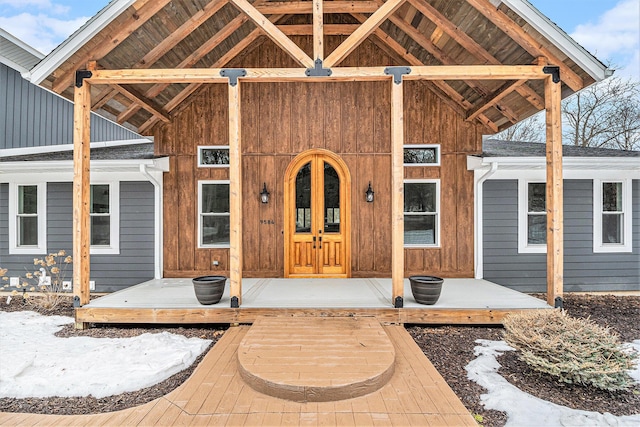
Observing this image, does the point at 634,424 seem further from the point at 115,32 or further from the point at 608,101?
the point at 608,101

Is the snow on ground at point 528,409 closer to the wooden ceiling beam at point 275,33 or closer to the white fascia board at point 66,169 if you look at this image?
the wooden ceiling beam at point 275,33

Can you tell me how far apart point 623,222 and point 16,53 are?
44.7 feet

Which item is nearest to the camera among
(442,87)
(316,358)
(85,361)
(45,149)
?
(316,358)

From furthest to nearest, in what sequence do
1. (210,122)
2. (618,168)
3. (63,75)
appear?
(210,122) < (618,168) < (63,75)

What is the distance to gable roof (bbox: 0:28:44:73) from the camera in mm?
8094

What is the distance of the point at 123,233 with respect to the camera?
6.95m

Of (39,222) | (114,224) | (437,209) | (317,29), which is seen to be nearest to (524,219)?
(437,209)

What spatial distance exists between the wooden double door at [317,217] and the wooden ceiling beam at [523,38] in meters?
3.28

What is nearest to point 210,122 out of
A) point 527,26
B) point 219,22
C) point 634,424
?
point 219,22

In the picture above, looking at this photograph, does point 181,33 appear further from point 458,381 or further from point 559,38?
point 458,381

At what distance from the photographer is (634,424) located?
271cm

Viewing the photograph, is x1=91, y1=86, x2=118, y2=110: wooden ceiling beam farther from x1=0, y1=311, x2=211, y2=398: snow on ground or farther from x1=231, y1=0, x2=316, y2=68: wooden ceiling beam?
x1=0, y1=311, x2=211, y2=398: snow on ground

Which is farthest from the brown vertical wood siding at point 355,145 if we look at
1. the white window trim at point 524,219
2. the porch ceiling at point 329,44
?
the white window trim at point 524,219

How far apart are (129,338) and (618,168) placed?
27.5 feet
